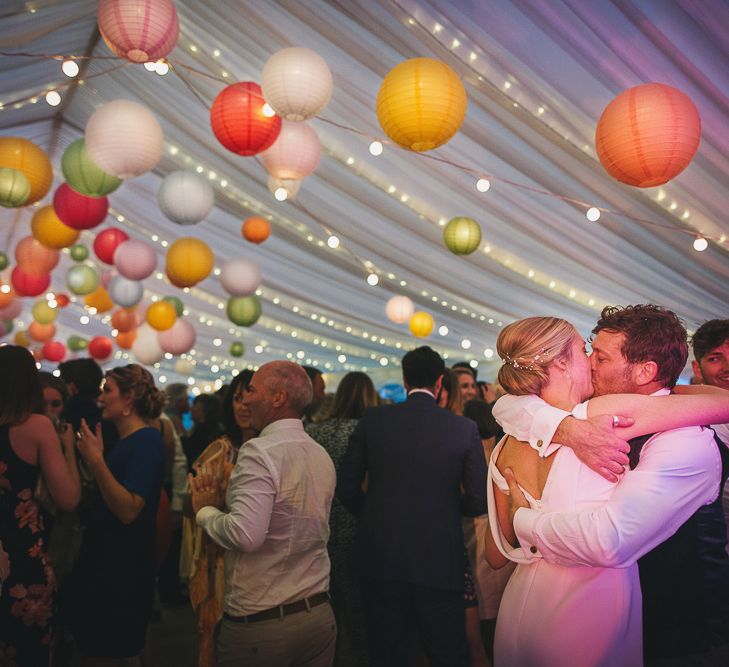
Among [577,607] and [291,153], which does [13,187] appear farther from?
[577,607]

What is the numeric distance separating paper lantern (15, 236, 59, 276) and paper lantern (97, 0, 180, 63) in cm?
336

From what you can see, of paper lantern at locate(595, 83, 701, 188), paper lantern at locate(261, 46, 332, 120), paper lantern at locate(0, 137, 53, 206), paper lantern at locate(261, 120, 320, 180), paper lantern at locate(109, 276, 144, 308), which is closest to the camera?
paper lantern at locate(595, 83, 701, 188)

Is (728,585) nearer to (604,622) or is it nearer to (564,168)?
(604,622)

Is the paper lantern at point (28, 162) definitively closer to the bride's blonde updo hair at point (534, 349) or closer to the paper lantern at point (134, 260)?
the paper lantern at point (134, 260)

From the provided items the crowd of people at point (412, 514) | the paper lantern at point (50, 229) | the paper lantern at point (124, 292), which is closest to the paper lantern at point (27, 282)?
the paper lantern at point (124, 292)

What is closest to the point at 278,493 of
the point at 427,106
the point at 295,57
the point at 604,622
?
the point at 604,622

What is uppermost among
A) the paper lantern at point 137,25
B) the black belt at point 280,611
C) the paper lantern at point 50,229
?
the paper lantern at point 137,25

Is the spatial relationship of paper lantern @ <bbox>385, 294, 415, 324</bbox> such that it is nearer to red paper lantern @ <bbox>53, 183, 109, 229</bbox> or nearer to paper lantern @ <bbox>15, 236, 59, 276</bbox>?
red paper lantern @ <bbox>53, 183, 109, 229</bbox>

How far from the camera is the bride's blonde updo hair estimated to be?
135 cm

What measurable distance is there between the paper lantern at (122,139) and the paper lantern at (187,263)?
4.48ft

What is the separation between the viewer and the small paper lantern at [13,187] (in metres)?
3.52

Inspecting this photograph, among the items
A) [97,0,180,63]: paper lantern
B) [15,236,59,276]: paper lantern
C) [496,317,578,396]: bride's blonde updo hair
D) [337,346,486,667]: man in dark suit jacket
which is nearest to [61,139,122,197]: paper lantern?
[97,0,180,63]: paper lantern

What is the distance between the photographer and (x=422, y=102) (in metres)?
2.53

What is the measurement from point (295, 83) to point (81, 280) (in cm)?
437
